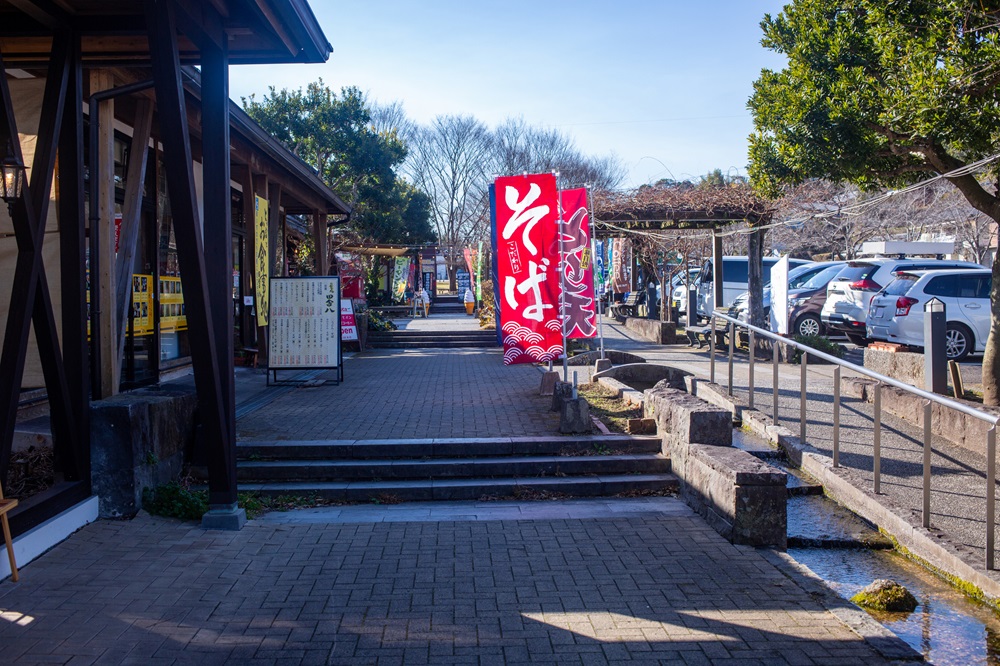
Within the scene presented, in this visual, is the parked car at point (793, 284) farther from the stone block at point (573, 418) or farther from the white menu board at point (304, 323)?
the stone block at point (573, 418)

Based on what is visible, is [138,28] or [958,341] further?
[958,341]

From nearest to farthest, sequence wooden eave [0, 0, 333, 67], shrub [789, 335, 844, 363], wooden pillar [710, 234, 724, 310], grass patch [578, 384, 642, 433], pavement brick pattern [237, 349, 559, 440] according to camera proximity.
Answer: wooden eave [0, 0, 333, 67] < pavement brick pattern [237, 349, 559, 440] < grass patch [578, 384, 642, 433] < shrub [789, 335, 844, 363] < wooden pillar [710, 234, 724, 310]

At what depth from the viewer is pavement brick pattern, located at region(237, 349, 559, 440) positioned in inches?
330

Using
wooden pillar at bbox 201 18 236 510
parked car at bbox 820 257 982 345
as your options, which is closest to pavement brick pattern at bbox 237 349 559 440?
wooden pillar at bbox 201 18 236 510

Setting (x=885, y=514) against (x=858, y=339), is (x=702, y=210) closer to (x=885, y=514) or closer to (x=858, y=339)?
(x=858, y=339)

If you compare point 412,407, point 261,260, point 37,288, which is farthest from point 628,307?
point 37,288

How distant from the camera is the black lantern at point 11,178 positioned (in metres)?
5.17

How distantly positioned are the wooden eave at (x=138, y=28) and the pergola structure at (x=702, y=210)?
39.3ft

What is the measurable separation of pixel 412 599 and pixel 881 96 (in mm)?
7335

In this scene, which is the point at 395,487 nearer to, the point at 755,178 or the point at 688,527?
the point at 688,527

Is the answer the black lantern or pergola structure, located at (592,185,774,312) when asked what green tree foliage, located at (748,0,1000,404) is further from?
the black lantern

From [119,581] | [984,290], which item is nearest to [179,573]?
[119,581]

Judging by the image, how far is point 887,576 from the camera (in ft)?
17.8

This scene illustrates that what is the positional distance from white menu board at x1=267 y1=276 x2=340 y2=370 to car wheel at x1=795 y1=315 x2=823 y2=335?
38.5 ft
